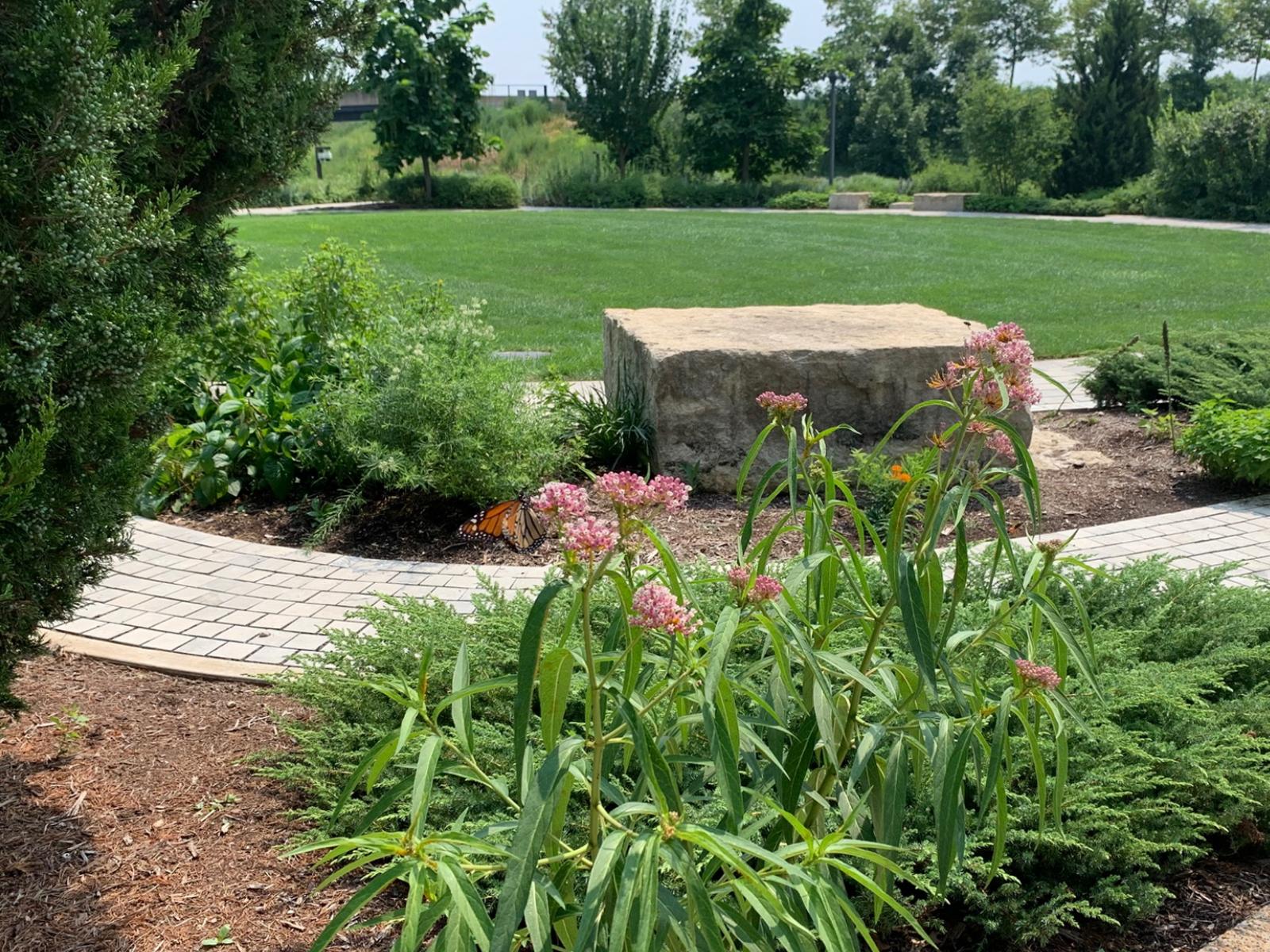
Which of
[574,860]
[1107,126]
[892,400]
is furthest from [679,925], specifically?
[1107,126]

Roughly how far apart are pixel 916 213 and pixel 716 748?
28342 millimetres

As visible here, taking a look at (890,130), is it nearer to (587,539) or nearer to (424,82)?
(424,82)

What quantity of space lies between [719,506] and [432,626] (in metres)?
2.55

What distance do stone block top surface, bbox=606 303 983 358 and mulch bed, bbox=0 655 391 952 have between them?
3.14 m

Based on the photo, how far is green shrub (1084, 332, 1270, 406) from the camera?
6723 millimetres

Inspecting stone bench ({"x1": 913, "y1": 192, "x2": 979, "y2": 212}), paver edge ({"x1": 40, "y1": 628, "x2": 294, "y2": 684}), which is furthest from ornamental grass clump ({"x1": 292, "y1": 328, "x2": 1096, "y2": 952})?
stone bench ({"x1": 913, "y1": 192, "x2": 979, "y2": 212})

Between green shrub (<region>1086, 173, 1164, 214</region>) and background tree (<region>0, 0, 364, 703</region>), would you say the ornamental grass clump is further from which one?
green shrub (<region>1086, 173, 1164, 214</region>)

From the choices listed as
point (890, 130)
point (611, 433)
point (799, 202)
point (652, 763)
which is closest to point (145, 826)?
point (652, 763)

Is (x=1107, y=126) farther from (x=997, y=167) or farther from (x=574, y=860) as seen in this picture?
(x=574, y=860)

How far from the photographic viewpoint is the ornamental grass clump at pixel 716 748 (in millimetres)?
1421

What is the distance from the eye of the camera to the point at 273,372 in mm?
6309

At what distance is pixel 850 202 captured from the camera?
30.8 m

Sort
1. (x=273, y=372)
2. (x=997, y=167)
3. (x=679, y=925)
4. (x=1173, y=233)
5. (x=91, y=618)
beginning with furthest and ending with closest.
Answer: (x=997, y=167) → (x=1173, y=233) → (x=273, y=372) → (x=91, y=618) → (x=679, y=925)

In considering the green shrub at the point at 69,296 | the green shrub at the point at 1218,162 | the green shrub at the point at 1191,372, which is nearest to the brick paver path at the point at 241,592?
the green shrub at the point at 69,296
